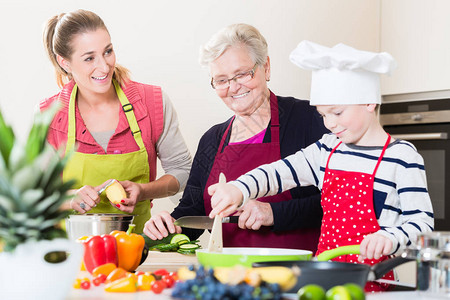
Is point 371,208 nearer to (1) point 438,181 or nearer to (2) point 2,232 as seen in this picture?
(2) point 2,232

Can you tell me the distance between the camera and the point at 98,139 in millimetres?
2266

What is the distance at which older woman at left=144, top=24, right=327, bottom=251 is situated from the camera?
177 centimetres

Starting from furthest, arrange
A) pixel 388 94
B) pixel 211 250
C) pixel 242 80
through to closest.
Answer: pixel 388 94, pixel 242 80, pixel 211 250

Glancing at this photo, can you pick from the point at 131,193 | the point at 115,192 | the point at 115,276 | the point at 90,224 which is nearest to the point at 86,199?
the point at 115,192

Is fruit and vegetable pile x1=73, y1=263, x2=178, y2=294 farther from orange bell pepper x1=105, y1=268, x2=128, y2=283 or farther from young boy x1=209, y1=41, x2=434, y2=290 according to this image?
young boy x1=209, y1=41, x2=434, y2=290

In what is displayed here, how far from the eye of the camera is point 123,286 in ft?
3.29

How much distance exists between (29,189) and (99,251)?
493 mm

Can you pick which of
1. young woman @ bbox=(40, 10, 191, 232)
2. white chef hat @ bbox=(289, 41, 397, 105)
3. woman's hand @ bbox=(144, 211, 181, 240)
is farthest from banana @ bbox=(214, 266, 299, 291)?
young woman @ bbox=(40, 10, 191, 232)

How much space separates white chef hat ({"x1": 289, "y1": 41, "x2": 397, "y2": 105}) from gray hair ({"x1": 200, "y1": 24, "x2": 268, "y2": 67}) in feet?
1.55

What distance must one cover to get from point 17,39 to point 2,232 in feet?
6.19

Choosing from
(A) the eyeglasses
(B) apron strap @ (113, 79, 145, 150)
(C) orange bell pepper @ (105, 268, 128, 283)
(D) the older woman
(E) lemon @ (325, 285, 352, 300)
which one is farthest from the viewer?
(B) apron strap @ (113, 79, 145, 150)

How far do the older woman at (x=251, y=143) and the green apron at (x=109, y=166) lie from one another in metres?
0.33

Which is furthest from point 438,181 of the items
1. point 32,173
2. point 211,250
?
point 32,173

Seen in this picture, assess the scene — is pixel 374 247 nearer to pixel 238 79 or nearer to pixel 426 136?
pixel 238 79
